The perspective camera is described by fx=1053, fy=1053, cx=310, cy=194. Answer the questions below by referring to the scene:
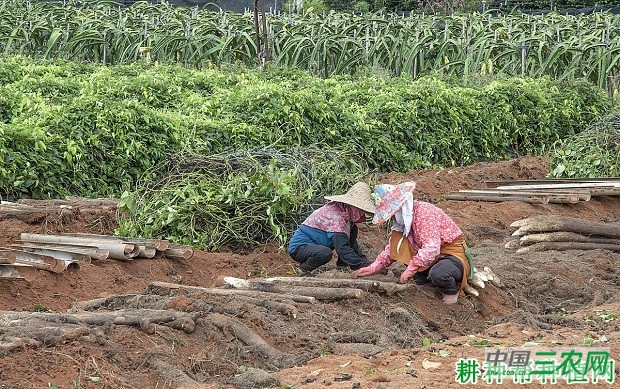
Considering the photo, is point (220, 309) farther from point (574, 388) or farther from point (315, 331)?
point (574, 388)

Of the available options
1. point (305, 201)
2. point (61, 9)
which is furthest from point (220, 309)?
point (61, 9)

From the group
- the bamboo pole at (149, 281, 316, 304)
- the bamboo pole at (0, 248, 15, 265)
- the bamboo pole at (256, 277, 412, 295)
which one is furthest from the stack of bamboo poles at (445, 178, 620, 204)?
the bamboo pole at (0, 248, 15, 265)

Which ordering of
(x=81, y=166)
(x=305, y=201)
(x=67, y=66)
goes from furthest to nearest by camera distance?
(x=67, y=66), (x=81, y=166), (x=305, y=201)

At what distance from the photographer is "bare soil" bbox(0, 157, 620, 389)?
5.36 meters

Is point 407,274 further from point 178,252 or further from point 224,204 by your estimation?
point 224,204

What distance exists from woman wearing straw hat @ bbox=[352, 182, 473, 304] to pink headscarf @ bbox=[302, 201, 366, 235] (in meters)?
0.43

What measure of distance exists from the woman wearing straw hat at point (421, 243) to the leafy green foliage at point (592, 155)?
21.2 ft

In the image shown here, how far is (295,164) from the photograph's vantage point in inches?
398

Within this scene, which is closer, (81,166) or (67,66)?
(81,166)

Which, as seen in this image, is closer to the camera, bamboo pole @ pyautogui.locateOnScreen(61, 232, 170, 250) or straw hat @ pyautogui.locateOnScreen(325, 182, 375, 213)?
straw hat @ pyautogui.locateOnScreen(325, 182, 375, 213)

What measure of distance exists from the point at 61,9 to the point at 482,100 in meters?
10.5

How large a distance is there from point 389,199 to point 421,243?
0.42 meters

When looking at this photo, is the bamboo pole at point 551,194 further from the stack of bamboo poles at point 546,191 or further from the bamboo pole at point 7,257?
the bamboo pole at point 7,257

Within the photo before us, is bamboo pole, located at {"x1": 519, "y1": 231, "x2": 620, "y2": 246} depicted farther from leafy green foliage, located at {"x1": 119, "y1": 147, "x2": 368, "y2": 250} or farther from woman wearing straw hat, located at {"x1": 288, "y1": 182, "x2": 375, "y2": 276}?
woman wearing straw hat, located at {"x1": 288, "y1": 182, "x2": 375, "y2": 276}
